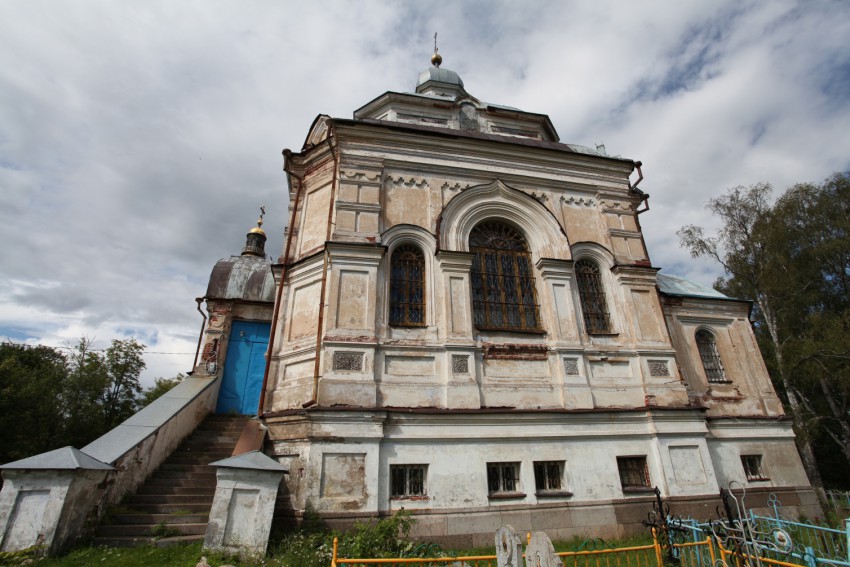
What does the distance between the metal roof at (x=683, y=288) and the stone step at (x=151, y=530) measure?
12001 millimetres

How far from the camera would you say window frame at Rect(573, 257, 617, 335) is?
33.9 ft

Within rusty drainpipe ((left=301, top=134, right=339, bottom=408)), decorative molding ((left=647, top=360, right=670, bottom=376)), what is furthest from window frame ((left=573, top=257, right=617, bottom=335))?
rusty drainpipe ((left=301, top=134, right=339, bottom=408))

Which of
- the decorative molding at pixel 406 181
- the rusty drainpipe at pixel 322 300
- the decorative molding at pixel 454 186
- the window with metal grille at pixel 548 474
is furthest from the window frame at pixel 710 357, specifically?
the rusty drainpipe at pixel 322 300

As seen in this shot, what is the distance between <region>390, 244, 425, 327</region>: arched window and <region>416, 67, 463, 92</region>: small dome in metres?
10.2

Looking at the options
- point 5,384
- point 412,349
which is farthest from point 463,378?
point 5,384

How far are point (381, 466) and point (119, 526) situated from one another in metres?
4.12

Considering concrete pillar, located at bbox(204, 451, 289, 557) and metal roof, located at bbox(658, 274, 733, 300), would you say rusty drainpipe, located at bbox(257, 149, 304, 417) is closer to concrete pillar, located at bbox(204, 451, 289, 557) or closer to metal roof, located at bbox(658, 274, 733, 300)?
concrete pillar, located at bbox(204, 451, 289, 557)

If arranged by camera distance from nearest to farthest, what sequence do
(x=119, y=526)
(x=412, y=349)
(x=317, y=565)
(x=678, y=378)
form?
(x=317, y=565) → (x=119, y=526) → (x=412, y=349) → (x=678, y=378)

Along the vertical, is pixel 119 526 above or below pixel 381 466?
below

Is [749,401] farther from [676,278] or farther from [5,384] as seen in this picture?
[5,384]

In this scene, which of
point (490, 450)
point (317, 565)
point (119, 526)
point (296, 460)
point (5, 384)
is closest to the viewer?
point (317, 565)

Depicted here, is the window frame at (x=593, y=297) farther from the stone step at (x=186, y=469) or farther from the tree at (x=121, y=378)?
the tree at (x=121, y=378)

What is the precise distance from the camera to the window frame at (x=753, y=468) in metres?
9.92

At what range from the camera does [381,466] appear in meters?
7.64
